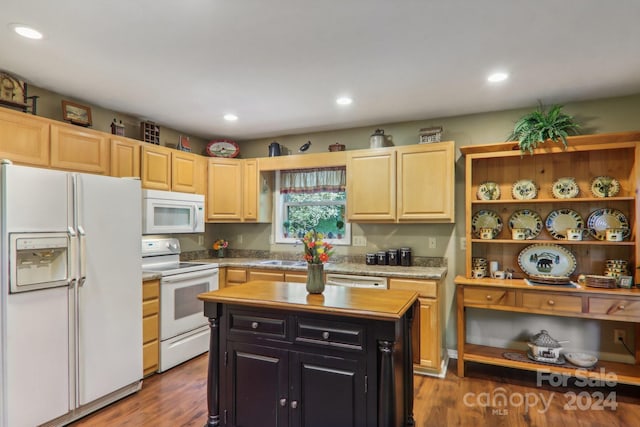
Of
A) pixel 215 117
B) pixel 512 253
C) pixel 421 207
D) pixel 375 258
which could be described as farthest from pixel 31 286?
pixel 512 253

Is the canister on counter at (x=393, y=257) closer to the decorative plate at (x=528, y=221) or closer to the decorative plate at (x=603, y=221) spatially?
the decorative plate at (x=528, y=221)

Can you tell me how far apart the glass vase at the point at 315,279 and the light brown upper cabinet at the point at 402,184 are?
1.59 metres

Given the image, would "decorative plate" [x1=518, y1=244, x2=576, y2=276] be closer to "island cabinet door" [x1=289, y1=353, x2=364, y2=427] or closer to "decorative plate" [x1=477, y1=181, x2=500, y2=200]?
"decorative plate" [x1=477, y1=181, x2=500, y2=200]

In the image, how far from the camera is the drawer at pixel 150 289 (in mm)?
3059

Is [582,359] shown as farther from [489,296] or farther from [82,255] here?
[82,255]

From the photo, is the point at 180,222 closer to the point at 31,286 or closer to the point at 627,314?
the point at 31,286

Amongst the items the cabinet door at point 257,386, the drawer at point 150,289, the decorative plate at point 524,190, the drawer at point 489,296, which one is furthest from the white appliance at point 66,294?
the decorative plate at point 524,190

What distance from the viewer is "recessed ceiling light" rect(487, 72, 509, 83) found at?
2600 millimetres

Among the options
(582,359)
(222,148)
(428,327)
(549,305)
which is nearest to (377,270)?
(428,327)

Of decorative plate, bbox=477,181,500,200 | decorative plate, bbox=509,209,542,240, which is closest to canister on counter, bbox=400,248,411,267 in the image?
decorative plate, bbox=477,181,500,200

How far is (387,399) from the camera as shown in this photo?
1746 millimetres

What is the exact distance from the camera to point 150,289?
3.12m

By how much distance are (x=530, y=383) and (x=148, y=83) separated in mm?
4042

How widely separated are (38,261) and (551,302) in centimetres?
377
